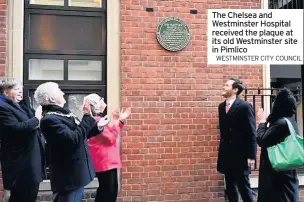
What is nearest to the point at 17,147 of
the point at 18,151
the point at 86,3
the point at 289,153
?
the point at 18,151

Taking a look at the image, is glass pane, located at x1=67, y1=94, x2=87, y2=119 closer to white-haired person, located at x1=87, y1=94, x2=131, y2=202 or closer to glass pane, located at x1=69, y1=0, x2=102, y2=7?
white-haired person, located at x1=87, y1=94, x2=131, y2=202

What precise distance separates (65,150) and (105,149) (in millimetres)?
833

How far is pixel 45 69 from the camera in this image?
5676 mm

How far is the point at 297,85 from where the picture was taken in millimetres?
6281

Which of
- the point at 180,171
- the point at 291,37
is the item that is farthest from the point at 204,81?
the point at 291,37

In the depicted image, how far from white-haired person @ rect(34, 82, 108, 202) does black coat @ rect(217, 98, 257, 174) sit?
1827mm

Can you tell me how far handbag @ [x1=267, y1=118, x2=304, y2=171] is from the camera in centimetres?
395

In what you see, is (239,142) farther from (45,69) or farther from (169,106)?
(45,69)

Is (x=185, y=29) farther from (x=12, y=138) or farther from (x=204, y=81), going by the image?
(x=12, y=138)

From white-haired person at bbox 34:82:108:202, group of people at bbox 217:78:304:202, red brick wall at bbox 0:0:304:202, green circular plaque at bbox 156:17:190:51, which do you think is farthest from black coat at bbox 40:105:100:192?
green circular plaque at bbox 156:17:190:51

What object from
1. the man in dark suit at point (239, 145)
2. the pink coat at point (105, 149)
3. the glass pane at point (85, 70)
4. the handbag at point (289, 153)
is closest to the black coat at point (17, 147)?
the pink coat at point (105, 149)

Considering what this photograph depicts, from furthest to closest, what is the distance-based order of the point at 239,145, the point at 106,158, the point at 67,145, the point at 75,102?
the point at 75,102, the point at 239,145, the point at 106,158, the point at 67,145

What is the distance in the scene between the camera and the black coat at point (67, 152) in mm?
3924

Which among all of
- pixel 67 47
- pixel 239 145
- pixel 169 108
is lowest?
pixel 239 145
